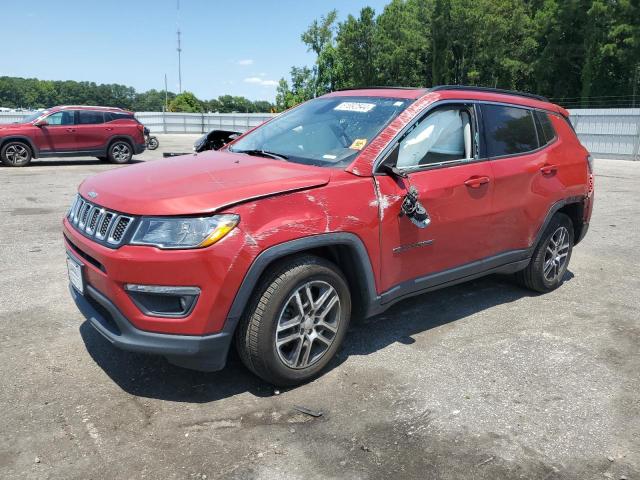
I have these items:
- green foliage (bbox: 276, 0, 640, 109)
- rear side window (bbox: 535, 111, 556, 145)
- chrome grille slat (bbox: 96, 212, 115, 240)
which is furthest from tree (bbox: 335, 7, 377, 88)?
chrome grille slat (bbox: 96, 212, 115, 240)

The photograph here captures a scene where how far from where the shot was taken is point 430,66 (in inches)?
2421

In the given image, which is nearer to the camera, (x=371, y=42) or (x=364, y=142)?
(x=364, y=142)

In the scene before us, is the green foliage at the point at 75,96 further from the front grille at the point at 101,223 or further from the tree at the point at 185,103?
the front grille at the point at 101,223

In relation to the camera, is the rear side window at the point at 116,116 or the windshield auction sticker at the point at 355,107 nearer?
the windshield auction sticker at the point at 355,107

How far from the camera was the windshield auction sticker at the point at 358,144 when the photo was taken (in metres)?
3.66

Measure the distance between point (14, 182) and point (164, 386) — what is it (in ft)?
35.7

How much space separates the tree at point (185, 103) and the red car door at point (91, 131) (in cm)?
4929

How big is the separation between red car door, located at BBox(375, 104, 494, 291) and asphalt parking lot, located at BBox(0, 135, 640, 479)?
0.62m

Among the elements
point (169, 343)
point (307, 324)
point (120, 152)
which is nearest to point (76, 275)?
point (169, 343)

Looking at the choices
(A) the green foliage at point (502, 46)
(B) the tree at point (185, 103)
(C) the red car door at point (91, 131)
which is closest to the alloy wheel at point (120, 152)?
(C) the red car door at point (91, 131)

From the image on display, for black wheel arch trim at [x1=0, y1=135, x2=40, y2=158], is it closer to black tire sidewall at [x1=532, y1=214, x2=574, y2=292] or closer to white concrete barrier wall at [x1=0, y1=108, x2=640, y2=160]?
white concrete barrier wall at [x1=0, y1=108, x2=640, y2=160]

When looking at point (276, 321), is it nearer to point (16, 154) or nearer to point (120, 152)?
point (16, 154)

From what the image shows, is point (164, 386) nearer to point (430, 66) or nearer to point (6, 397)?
point (6, 397)

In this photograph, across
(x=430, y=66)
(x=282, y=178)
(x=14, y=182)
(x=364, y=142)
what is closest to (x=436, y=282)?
(x=364, y=142)
